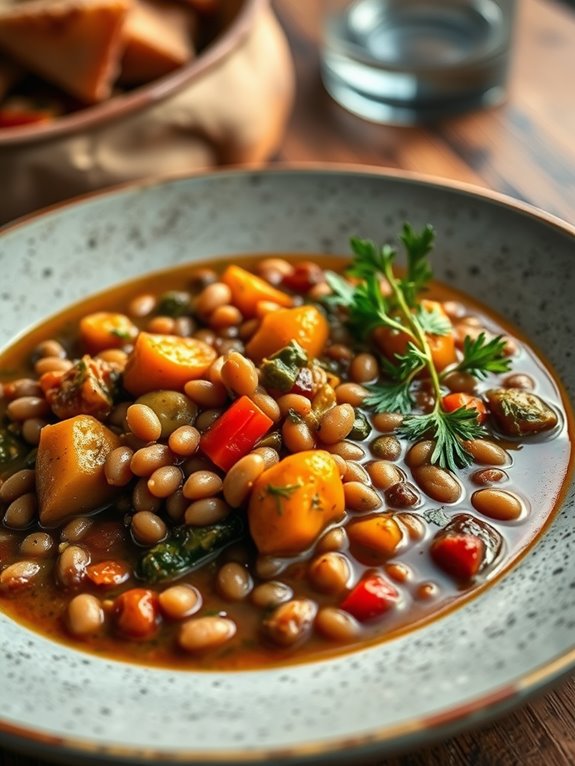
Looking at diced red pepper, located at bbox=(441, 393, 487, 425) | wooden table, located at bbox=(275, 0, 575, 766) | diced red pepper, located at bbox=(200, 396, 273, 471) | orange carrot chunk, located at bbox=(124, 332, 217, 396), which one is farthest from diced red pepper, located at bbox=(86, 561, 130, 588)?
wooden table, located at bbox=(275, 0, 575, 766)

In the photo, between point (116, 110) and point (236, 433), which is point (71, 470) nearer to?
point (236, 433)

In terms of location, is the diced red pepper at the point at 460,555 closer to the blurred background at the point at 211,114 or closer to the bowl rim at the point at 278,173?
the bowl rim at the point at 278,173

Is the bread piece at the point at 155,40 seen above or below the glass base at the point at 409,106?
below

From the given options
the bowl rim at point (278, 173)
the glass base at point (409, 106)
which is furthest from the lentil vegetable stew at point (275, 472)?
the glass base at point (409, 106)

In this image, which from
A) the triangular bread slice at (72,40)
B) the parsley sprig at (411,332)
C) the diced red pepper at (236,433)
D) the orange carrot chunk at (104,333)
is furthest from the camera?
the triangular bread slice at (72,40)

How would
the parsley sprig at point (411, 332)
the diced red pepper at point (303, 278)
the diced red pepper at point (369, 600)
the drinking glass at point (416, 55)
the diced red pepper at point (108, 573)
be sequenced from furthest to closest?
1. the drinking glass at point (416, 55)
2. the diced red pepper at point (303, 278)
3. the parsley sprig at point (411, 332)
4. the diced red pepper at point (108, 573)
5. the diced red pepper at point (369, 600)

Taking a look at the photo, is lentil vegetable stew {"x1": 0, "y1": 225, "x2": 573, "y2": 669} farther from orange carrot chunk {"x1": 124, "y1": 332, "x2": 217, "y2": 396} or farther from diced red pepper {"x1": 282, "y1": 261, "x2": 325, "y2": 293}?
diced red pepper {"x1": 282, "y1": 261, "x2": 325, "y2": 293}

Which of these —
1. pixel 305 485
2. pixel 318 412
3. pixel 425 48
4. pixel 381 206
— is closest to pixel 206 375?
pixel 318 412

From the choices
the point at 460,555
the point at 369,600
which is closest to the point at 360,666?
the point at 369,600
